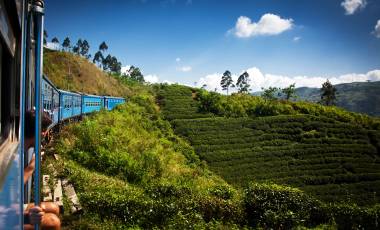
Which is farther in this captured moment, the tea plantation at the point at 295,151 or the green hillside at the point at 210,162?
the tea plantation at the point at 295,151

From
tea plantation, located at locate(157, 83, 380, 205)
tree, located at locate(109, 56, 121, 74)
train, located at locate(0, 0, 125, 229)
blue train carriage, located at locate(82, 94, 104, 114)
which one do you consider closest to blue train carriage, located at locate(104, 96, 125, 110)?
blue train carriage, located at locate(82, 94, 104, 114)

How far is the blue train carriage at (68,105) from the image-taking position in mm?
18891

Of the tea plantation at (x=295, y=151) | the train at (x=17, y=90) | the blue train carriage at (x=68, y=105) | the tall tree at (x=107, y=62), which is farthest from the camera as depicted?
the tall tree at (x=107, y=62)

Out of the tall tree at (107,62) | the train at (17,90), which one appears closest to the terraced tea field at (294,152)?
the train at (17,90)

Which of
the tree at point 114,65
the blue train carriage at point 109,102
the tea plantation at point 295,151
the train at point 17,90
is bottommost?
the tea plantation at point 295,151

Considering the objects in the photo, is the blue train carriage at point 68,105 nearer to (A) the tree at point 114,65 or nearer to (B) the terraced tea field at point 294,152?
(B) the terraced tea field at point 294,152

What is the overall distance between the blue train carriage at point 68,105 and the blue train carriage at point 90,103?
1200mm

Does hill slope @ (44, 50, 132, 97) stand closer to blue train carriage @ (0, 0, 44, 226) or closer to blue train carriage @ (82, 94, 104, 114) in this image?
blue train carriage @ (82, 94, 104, 114)

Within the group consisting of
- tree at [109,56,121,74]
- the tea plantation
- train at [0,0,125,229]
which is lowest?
the tea plantation

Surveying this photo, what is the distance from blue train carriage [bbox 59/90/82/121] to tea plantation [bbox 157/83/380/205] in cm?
1279

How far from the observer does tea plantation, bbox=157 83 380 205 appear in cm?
2869

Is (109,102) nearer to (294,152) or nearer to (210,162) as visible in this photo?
(210,162)

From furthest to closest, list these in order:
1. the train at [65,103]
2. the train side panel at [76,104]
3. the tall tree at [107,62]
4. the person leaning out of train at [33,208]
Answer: the tall tree at [107,62], the train side panel at [76,104], the train at [65,103], the person leaning out of train at [33,208]

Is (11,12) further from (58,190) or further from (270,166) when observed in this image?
(270,166)
